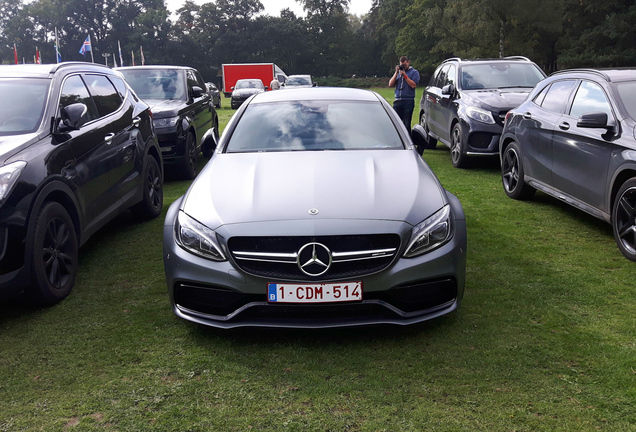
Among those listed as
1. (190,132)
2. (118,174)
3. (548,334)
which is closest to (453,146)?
(190,132)

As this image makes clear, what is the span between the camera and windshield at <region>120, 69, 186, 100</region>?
Answer: 412 inches

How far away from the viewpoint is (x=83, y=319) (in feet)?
13.9

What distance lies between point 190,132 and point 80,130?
466cm

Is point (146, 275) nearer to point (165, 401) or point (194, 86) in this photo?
point (165, 401)

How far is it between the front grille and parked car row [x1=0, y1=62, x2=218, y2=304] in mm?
1543

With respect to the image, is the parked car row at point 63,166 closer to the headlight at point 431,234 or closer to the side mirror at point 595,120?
the headlight at point 431,234

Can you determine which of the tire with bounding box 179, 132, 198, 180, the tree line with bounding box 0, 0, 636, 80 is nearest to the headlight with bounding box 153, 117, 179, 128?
the tire with bounding box 179, 132, 198, 180

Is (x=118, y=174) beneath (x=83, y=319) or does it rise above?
above

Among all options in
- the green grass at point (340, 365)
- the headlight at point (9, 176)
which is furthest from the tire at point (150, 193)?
the headlight at point (9, 176)

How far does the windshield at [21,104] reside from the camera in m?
4.73

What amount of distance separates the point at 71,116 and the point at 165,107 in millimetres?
4927

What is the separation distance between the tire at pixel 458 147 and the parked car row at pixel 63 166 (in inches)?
199

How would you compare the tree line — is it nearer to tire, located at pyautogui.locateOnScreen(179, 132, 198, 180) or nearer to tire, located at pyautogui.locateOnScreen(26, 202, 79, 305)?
tire, located at pyautogui.locateOnScreen(179, 132, 198, 180)

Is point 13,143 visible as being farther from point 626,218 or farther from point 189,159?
point 189,159
